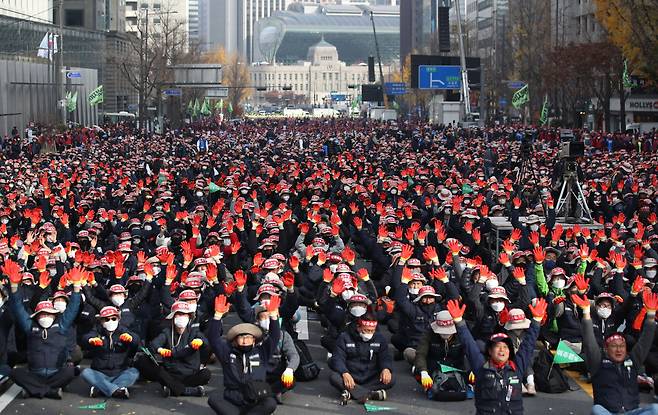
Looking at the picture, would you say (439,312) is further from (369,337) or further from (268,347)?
(268,347)

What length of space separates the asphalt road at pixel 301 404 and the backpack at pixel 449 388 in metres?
0.07

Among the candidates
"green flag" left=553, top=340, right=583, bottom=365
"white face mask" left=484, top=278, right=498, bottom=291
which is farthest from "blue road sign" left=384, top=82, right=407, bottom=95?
"green flag" left=553, top=340, right=583, bottom=365

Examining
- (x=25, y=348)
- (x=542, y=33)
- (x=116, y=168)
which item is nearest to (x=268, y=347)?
(x=25, y=348)

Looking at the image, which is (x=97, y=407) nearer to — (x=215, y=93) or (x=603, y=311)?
(x=603, y=311)

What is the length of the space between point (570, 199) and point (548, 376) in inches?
394

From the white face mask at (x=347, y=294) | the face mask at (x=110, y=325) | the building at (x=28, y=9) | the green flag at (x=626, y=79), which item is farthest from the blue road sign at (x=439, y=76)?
the face mask at (x=110, y=325)

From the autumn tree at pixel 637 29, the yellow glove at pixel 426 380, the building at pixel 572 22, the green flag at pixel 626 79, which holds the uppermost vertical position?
the building at pixel 572 22

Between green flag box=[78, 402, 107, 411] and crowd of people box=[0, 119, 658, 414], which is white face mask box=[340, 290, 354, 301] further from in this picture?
green flag box=[78, 402, 107, 411]

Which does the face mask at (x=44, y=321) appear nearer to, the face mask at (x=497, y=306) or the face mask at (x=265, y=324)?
the face mask at (x=265, y=324)

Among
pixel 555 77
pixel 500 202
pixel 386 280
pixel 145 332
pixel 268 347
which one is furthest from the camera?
pixel 555 77

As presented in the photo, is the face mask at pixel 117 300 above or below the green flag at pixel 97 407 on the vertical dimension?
above

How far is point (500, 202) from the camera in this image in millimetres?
25500

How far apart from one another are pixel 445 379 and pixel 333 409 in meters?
1.18

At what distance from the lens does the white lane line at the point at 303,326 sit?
16.6m
